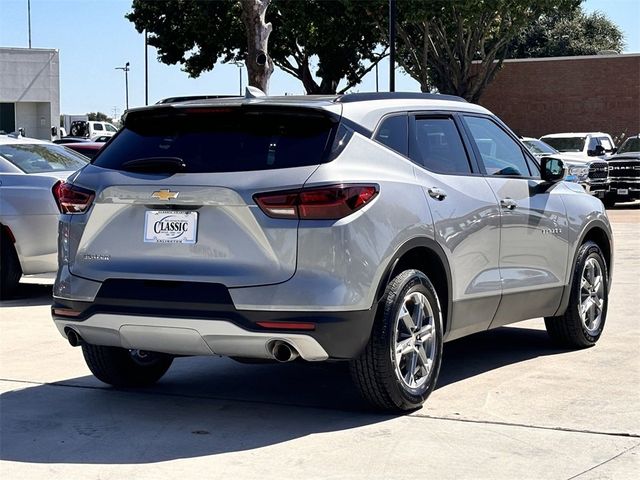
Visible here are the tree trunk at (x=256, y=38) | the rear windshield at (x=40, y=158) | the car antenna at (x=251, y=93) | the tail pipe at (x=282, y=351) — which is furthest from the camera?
the tree trunk at (x=256, y=38)

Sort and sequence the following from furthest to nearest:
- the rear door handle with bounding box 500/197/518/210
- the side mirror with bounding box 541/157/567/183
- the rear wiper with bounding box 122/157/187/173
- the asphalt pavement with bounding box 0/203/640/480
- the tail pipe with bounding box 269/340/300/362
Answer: the side mirror with bounding box 541/157/567/183
the rear door handle with bounding box 500/197/518/210
the rear wiper with bounding box 122/157/187/173
the tail pipe with bounding box 269/340/300/362
the asphalt pavement with bounding box 0/203/640/480

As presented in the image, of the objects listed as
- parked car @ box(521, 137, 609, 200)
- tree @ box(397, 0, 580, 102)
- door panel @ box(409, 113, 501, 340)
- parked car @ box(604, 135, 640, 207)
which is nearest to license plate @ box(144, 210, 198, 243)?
door panel @ box(409, 113, 501, 340)

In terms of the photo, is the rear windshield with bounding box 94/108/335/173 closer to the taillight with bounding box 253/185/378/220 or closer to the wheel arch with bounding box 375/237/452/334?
the taillight with bounding box 253/185/378/220

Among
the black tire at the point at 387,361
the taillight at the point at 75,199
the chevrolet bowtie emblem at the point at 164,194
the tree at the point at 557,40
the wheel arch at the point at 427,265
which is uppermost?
the tree at the point at 557,40

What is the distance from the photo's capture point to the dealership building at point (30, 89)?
62.5m

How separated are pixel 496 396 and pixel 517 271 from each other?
1.03 metres

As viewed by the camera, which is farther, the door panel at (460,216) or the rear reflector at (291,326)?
the door panel at (460,216)

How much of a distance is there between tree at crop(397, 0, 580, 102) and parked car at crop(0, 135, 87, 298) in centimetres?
2944

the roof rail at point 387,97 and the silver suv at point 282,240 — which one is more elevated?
the roof rail at point 387,97

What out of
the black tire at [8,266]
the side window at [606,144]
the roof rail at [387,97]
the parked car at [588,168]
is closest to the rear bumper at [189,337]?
the roof rail at [387,97]

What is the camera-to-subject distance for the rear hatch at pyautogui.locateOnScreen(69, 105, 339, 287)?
584 cm

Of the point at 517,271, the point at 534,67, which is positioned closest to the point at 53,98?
the point at 534,67

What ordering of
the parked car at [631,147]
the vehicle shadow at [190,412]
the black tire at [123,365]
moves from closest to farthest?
the vehicle shadow at [190,412], the black tire at [123,365], the parked car at [631,147]

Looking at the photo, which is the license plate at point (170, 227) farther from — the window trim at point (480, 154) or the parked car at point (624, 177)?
the parked car at point (624, 177)
